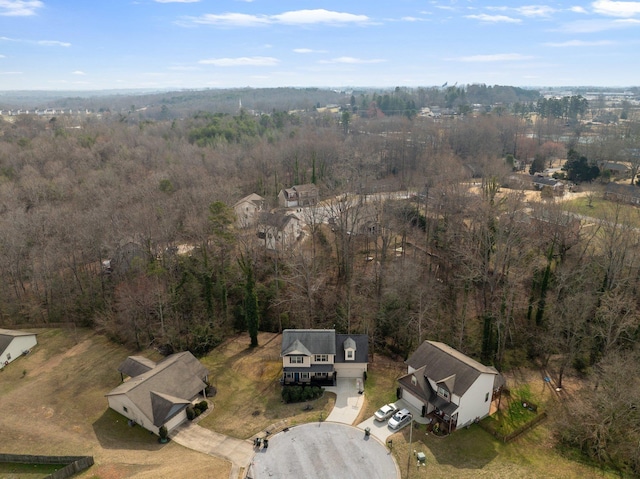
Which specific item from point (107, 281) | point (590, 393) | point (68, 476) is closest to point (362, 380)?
point (590, 393)

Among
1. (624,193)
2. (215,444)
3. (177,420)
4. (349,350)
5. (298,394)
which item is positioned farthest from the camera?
(624,193)

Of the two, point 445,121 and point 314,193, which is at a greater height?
point 445,121

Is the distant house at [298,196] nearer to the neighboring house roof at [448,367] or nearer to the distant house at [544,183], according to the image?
the distant house at [544,183]

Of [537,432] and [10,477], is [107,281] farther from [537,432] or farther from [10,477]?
[537,432]

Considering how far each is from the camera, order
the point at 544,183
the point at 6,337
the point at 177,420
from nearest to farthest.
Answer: the point at 177,420
the point at 6,337
the point at 544,183

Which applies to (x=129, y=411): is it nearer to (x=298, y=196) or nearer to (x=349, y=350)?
(x=349, y=350)

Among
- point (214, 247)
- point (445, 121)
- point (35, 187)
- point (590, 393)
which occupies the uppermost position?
point (445, 121)

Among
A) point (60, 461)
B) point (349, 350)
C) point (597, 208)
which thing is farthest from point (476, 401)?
point (597, 208)
